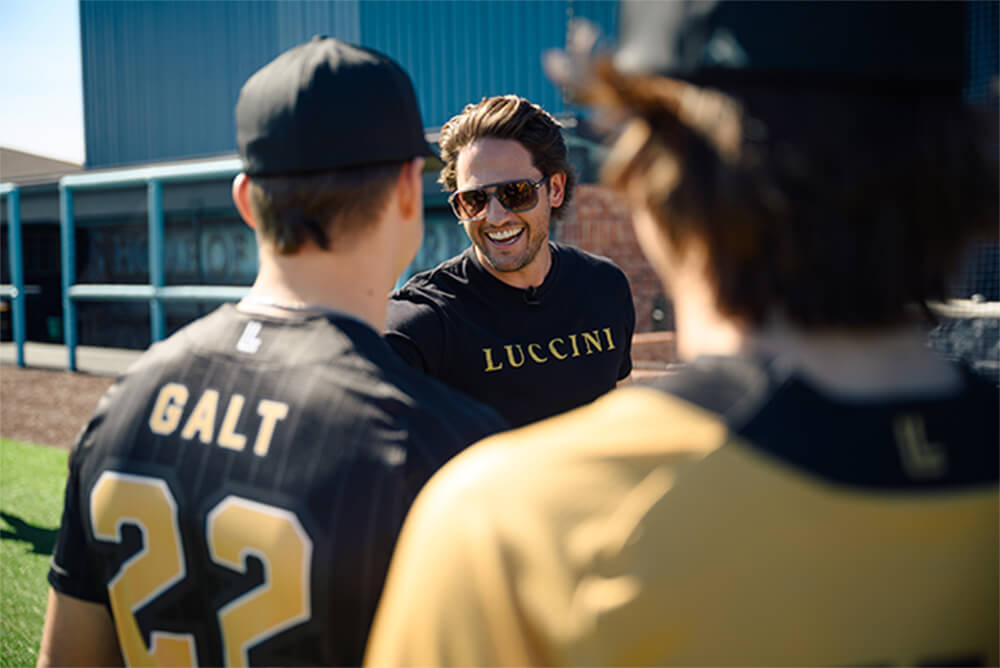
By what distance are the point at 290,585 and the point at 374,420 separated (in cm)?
28

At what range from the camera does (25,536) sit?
18.3 feet

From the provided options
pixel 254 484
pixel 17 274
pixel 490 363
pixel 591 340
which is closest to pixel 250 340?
pixel 254 484

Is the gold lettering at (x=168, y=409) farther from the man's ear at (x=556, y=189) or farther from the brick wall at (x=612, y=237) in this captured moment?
the brick wall at (x=612, y=237)

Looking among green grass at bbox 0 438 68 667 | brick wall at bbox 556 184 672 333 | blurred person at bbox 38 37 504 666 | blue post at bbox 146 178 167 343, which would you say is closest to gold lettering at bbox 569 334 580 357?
blurred person at bbox 38 37 504 666

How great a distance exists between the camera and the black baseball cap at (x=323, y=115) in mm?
1379

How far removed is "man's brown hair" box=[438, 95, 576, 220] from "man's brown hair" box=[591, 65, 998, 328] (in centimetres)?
223

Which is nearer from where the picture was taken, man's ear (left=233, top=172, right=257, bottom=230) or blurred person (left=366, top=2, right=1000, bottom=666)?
blurred person (left=366, top=2, right=1000, bottom=666)

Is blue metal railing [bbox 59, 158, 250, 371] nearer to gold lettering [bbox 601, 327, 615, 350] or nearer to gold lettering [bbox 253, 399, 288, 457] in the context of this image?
gold lettering [bbox 601, 327, 615, 350]

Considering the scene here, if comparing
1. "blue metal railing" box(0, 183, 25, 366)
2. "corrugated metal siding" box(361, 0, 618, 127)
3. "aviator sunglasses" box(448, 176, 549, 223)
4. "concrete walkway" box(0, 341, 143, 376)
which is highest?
"corrugated metal siding" box(361, 0, 618, 127)

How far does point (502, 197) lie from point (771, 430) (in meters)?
2.38

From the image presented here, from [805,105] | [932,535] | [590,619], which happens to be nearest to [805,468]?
[932,535]

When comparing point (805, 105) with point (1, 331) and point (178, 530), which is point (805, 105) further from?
point (1, 331)

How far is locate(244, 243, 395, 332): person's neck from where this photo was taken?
1422 mm

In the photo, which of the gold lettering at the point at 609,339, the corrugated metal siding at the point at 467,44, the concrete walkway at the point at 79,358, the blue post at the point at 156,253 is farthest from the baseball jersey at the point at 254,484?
the corrugated metal siding at the point at 467,44
